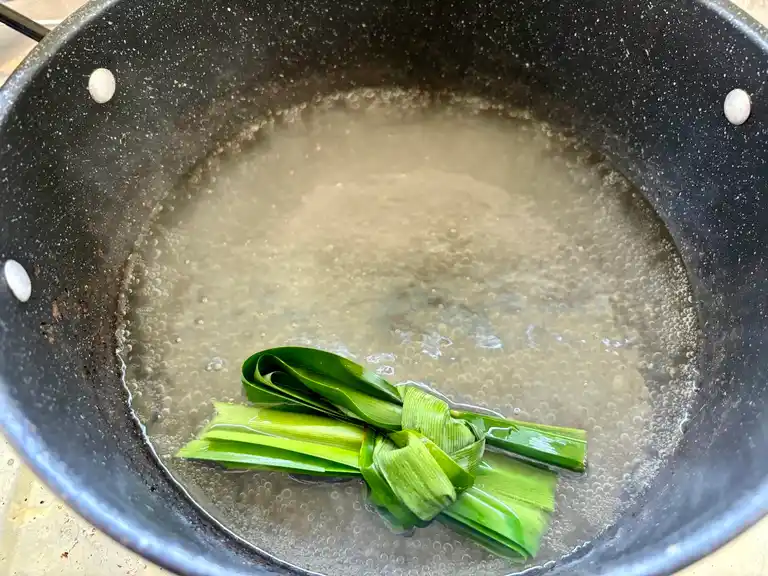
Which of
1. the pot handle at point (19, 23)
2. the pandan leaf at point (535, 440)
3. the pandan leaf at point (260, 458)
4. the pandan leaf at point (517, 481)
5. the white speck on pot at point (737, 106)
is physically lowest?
the pandan leaf at point (260, 458)

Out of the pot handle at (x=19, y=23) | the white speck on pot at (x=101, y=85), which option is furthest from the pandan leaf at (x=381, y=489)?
the pot handle at (x=19, y=23)

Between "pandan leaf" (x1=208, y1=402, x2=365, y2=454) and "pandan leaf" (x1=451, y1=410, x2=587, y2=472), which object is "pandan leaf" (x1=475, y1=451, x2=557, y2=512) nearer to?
"pandan leaf" (x1=451, y1=410, x2=587, y2=472)

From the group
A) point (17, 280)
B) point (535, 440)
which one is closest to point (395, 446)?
point (535, 440)

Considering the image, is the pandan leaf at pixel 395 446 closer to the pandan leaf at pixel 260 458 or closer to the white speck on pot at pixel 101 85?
the pandan leaf at pixel 260 458

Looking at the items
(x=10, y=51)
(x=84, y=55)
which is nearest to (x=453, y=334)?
(x=84, y=55)

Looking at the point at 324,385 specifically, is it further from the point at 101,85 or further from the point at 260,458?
the point at 101,85

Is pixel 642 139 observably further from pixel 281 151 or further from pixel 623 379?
pixel 281 151

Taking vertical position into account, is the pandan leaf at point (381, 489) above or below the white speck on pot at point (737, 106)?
below

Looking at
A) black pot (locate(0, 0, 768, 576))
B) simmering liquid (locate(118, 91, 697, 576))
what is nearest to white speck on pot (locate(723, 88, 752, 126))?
black pot (locate(0, 0, 768, 576))

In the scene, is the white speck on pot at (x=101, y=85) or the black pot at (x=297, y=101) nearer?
the black pot at (x=297, y=101)
